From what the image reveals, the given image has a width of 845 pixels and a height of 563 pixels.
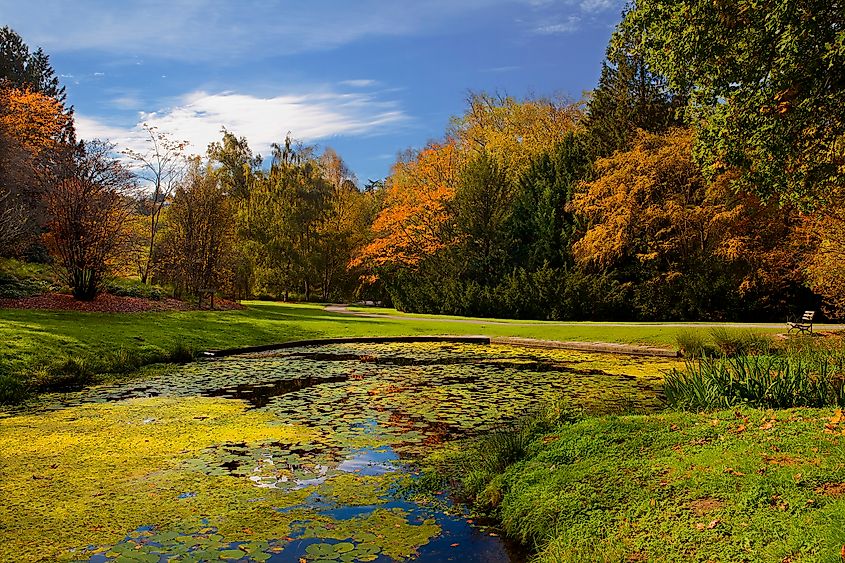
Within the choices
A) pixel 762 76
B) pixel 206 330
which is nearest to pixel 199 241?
pixel 206 330

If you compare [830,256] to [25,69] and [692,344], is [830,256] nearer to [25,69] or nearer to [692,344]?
[692,344]

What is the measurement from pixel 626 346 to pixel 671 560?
44.7 ft

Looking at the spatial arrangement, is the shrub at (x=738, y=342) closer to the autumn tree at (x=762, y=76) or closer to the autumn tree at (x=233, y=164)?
the autumn tree at (x=762, y=76)

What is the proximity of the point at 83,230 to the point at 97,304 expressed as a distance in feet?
8.14

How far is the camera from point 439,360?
14844mm

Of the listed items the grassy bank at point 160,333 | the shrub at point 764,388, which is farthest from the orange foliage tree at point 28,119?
the shrub at point 764,388

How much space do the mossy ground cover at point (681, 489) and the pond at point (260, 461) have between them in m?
0.55

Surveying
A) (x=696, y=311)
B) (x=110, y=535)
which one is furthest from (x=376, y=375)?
(x=696, y=311)

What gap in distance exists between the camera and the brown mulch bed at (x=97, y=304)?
1805 cm

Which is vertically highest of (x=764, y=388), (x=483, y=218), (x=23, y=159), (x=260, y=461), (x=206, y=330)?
(x=23, y=159)

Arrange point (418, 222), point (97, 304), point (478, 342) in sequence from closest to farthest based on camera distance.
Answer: point (478, 342), point (97, 304), point (418, 222)

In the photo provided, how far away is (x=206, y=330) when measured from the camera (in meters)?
17.7

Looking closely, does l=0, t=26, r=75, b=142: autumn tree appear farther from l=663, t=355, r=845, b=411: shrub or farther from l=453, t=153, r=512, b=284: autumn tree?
l=663, t=355, r=845, b=411: shrub

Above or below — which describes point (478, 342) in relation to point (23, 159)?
below
